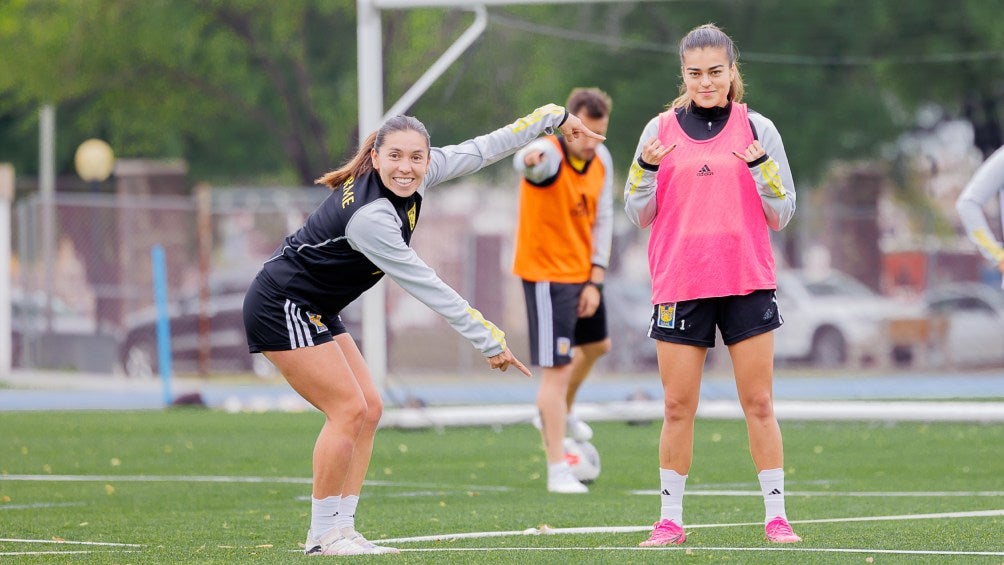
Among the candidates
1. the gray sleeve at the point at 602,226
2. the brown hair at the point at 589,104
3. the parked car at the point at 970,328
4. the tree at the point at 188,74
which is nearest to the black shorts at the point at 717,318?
the brown hair at the point at 589,104

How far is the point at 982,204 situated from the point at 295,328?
4.00m

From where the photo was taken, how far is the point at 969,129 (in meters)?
28.6

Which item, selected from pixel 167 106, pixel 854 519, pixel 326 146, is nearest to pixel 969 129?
pixel 326 146

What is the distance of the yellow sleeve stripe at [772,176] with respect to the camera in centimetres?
568

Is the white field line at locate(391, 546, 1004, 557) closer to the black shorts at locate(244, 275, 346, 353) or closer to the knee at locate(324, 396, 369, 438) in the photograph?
the knee at locate(324, 396, 369, 438)

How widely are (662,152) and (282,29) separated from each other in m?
21.6

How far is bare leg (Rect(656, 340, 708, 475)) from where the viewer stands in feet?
19.3

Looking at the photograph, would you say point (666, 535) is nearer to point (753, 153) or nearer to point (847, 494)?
point (753, 153)

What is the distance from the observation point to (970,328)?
22109 mm

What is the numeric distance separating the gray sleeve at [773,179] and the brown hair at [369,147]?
129cm

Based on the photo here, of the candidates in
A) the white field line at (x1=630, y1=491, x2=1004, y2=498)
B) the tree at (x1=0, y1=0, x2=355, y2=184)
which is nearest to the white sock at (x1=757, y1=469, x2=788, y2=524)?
the white field line at (x1=630, y1=491, x2=1004, y2=498)

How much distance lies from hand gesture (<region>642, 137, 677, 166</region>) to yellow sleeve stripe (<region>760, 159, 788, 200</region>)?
371 mm

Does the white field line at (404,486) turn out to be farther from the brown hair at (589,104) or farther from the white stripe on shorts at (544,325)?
the brown hair at (589,104)

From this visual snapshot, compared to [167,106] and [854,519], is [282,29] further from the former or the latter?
[854,519]
